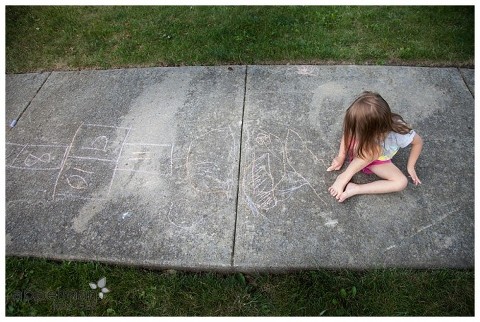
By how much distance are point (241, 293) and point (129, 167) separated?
1.25m

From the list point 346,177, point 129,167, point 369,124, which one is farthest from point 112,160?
point 369,124

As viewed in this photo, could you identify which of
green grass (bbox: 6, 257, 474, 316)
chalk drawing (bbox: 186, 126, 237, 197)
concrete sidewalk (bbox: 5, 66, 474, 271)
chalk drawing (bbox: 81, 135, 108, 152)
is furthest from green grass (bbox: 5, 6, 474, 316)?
chalk drawing (bbox: 81, 135, 108, 152)

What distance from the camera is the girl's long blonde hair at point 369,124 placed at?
2.22 m

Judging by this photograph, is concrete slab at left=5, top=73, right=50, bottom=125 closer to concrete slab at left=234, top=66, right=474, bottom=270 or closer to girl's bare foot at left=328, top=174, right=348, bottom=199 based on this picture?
concrete slab at left=234, top=66, right=474, bottom=270

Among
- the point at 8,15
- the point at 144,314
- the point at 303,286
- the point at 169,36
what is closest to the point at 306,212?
the point at 303,286

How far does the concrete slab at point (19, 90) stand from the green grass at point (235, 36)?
0.50ft

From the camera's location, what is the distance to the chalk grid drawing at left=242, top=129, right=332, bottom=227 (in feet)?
8.39

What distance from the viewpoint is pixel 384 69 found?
11.6 ft

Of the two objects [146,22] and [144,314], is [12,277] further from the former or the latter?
[146,22]

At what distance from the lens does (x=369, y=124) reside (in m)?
2.25

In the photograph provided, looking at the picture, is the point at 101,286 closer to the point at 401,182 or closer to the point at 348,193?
the point at 348,193

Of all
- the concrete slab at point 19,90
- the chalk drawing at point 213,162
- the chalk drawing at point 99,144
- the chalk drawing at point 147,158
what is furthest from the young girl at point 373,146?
the concrete slab at point 19,90

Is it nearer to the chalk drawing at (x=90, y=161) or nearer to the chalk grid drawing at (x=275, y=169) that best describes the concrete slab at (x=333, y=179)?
the chalk grid drawing at (x=275, y=169)

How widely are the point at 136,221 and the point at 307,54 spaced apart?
7.58ft
